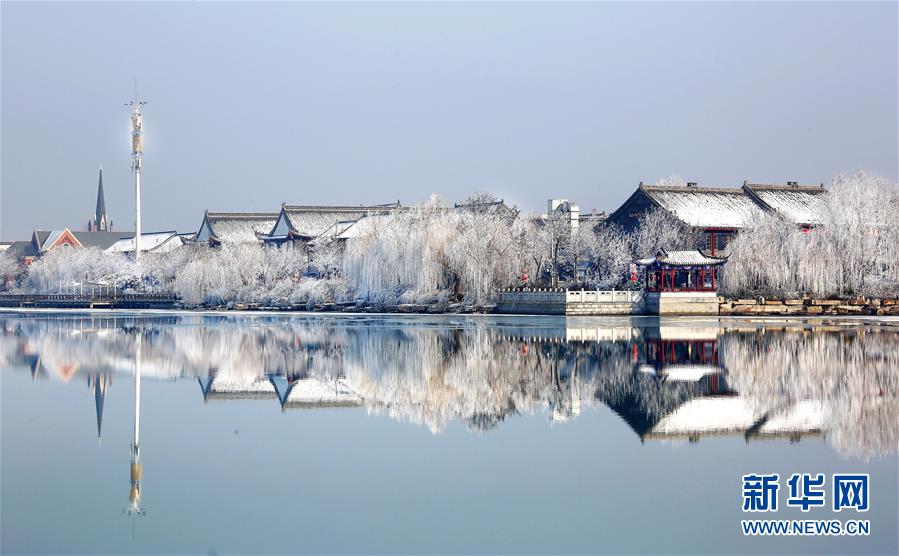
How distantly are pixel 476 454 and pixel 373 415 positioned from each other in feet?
11.0

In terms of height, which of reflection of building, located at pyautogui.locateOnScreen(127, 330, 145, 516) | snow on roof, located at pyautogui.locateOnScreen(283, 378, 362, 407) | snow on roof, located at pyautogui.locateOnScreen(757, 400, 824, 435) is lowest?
reflection of building, located at pyautogui.locateOnScreen(127, 330, 145, 516)

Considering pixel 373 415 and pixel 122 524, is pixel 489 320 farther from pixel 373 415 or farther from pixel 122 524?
pixel 122 524

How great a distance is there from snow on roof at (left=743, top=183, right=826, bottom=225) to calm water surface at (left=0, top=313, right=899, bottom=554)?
32021 mm

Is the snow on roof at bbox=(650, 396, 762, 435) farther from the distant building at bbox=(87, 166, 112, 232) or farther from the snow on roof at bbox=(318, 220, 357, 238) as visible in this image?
the distant building at bbox=(87, 166, 112, 232)

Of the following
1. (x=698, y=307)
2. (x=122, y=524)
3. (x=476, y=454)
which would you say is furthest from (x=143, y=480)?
(x=698, y=307)

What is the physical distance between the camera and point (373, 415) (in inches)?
592

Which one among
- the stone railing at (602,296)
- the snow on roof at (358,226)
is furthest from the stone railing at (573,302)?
the snow on roof at (358,226)

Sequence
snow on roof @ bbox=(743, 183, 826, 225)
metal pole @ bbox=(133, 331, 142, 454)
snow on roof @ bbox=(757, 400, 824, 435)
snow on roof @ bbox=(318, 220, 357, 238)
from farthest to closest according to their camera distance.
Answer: snow on roof @ bbox=(318, 220, 357, 238), snow on roof @ bbox=(743, 183, 826, 225), snow on roof @ bbox=(757, 400, 824, 435), metal pole @ bbox=(133, 331, 142, 454)

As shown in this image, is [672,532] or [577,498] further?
[577,498]

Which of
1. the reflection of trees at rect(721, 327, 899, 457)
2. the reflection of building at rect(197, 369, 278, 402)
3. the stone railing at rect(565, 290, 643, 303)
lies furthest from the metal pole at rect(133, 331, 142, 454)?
the stone railing at rect(565, 290, 643, 303)

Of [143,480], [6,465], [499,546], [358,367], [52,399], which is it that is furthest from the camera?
[358,367]

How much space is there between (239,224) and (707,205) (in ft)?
120

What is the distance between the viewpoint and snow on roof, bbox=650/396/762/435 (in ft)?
44.3

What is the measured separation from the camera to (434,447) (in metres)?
12.4
